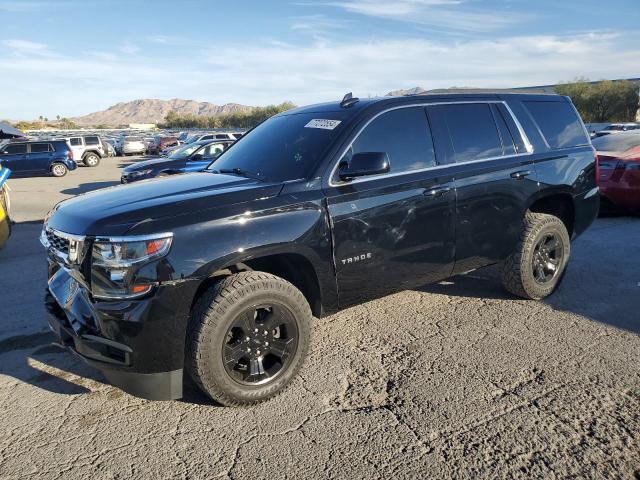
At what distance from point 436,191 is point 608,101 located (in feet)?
165

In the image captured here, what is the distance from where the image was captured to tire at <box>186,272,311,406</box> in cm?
300

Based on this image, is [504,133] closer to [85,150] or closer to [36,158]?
[36,158]

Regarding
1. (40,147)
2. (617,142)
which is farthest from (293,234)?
(40,147)

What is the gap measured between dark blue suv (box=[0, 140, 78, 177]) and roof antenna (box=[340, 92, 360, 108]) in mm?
22031

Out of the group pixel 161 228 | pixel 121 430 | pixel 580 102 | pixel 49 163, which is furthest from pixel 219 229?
pixel 580 102

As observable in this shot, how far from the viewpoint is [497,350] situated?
3.95m

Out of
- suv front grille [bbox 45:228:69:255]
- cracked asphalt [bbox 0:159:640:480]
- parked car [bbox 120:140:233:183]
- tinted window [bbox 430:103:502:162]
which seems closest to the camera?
cracked asphalt [bbox 0:159:640:480]

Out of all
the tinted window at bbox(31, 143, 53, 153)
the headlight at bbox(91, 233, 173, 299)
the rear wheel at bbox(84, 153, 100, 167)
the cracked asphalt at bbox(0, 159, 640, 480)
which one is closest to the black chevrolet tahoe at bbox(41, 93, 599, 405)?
the headlight at bbox(91, 233, 173, 299)

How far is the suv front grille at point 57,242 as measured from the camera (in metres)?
3.12

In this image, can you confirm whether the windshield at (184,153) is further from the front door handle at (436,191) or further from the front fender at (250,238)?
the front fender at (250,238)

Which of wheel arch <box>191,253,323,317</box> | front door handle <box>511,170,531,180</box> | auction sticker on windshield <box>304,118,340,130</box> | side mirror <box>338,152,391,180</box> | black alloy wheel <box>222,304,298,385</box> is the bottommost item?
black alloy wheel <box>222,304,298,385</box>

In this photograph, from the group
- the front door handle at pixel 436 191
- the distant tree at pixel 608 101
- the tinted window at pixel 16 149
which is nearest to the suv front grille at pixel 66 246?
the front door handle at pixel 436 191

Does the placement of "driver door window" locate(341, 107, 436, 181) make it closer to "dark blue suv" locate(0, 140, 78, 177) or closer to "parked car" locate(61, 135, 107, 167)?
"dark blue suv" locate(0, 140, 78, 177)

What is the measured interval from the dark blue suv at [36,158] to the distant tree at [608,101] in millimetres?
40222
